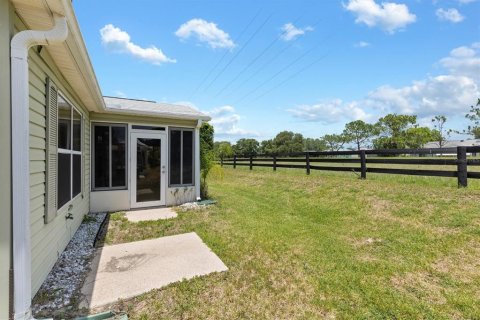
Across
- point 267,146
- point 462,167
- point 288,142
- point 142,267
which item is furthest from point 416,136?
point 142,267

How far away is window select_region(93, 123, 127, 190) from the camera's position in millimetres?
5965

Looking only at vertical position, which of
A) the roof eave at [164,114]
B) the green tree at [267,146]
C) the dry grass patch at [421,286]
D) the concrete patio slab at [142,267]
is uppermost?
the green tree at [267,146]

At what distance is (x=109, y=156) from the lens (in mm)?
6047

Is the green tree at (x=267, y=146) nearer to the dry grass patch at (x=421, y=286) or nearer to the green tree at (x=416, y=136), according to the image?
the green tree at (x=416, y=136)

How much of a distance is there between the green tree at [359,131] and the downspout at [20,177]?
2524 inches

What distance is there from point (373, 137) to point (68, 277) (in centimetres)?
6668

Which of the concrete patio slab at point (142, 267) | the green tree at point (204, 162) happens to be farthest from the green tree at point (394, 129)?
the concrete patio slab at point (142, 267)

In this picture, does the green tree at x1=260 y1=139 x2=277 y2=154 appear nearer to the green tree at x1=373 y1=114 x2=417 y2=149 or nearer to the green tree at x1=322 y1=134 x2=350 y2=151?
the green tree at x1=322 y1=134 x2=350 y2=151

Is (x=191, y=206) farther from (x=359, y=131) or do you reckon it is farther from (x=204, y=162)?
(x=359, y=131)

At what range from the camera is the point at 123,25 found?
8.70 meters

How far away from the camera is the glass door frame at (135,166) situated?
6.26 m

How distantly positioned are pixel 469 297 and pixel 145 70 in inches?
518

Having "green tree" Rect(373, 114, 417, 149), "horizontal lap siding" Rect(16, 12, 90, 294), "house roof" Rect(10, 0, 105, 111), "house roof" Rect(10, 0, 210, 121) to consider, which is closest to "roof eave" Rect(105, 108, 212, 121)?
"house roof" Rect(10, 0, 210, 121)

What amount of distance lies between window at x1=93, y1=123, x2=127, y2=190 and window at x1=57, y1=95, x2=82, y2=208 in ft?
3.64
